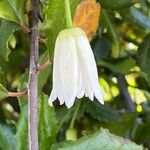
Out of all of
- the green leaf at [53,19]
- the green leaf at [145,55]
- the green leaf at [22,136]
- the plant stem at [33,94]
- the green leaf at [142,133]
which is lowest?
the green leaf at [142,133]

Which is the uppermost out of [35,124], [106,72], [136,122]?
[35,124]

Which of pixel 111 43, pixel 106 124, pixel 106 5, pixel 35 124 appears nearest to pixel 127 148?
pixel 35 124

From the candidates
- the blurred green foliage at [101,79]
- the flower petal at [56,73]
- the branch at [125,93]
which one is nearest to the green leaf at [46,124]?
the blurred green foliage at [101,79]

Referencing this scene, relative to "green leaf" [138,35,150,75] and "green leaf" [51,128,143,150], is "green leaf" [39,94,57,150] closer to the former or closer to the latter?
"green leaf" [51,128,143,150]

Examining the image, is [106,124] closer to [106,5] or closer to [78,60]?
[106,5]

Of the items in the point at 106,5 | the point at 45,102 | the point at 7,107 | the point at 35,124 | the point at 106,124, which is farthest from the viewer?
the point at 7,107

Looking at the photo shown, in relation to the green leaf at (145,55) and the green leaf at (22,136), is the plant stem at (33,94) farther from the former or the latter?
the green leaf at (145,55)

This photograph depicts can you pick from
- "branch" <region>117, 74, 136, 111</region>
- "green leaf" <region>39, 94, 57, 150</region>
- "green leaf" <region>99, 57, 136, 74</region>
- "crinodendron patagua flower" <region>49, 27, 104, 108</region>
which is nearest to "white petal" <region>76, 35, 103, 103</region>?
"crinodendron patagua flower" <region>49, 27, 104, 108</region>
